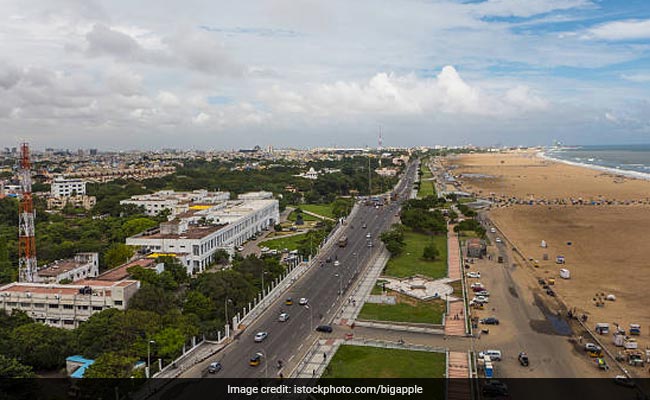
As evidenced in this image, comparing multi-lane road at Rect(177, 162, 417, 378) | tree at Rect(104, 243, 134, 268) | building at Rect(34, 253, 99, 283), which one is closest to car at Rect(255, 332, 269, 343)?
multi-lane road at Rect(177, 162, 417, 378)

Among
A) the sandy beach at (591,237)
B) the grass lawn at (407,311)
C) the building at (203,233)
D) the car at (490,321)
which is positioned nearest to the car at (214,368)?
the grass lawn at (407,311)

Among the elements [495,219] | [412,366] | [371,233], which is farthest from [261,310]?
[495,219]

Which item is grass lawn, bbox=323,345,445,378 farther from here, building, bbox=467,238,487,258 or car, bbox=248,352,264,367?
building, bbox=467,238,487,258

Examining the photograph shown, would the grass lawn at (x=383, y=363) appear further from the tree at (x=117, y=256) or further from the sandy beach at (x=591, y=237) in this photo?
the tree at (x=117, y=256)

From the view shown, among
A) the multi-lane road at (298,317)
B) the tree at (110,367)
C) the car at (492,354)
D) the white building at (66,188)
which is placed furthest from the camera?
the white building at (66,188)

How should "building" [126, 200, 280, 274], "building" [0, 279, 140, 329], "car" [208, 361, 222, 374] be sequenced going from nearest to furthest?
"car" [208, 361, 222, 374] < "building" [0, 279, 140, 329] < "building" [126, 200, 280, 274]

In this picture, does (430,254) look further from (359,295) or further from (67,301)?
(67,301)
